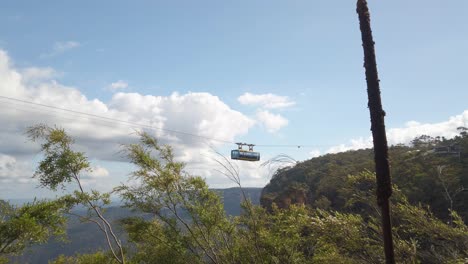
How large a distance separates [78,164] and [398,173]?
4137 centimetres

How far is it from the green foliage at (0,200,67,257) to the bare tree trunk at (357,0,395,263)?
11.3m

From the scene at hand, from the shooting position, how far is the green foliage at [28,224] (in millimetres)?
11766

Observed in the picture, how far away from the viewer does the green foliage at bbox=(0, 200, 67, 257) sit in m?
11.8

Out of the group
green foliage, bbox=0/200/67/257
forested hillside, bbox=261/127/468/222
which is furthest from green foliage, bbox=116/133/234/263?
forested hillside, bbox=261/127/468/222

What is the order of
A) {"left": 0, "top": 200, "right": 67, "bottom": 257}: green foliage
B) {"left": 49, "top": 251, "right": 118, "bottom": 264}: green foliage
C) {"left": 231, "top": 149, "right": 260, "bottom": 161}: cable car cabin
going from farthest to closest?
{"left": 231, "top": 149, "right": 260, "bottom": 161}: cable car cabin → {"left": 49, "top": 251, "right": 118, "bottom": 264}: green foliage → {"left": 0, "top": 200, "right": 67, "bottom": 257}: green foliage

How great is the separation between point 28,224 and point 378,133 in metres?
11.5

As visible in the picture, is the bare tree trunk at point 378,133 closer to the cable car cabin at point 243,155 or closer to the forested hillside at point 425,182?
the cable car cabin at point 243,155

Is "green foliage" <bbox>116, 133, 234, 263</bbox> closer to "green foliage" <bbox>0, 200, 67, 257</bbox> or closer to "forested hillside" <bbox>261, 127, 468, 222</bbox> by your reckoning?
"green foliage" <bbox>0, 200, 67, 257</bbox>

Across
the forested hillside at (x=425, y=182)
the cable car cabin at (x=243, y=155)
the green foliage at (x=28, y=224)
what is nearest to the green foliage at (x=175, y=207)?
the green foliage at (x=28, y=224)

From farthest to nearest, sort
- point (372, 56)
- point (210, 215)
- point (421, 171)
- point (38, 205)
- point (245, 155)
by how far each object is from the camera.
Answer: point (421, 171), point (245, 155), point (210, 215), point (38, 205), point (372, 56)

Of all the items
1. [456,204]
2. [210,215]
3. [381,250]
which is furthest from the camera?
[456,204]

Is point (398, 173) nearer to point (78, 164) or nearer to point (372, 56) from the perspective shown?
point (78, 164)

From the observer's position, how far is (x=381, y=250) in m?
8.82

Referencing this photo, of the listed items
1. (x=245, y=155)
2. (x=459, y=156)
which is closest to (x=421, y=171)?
(x=459, y=156)
